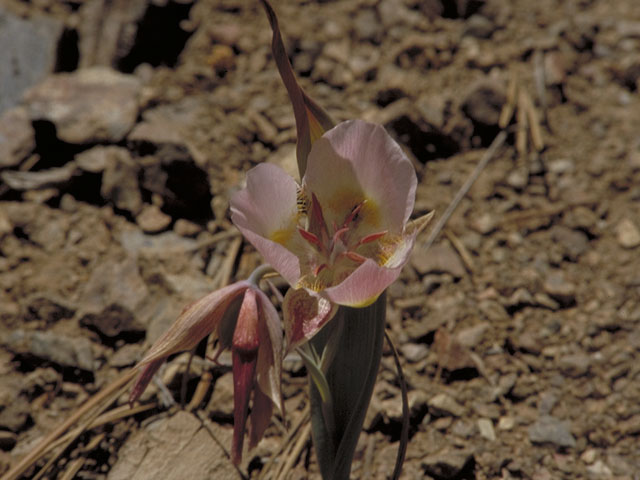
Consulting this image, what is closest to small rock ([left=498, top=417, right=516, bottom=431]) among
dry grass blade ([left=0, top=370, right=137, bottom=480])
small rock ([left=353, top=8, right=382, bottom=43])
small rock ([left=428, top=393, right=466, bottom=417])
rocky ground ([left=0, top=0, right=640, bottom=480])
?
rocky ground ([left=0, top=0, right=640, bottom=480])

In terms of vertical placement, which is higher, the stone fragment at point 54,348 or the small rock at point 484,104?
the small rock at point 484,104

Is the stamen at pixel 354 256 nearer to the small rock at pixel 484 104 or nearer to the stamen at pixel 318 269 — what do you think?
the stamen at pixel 318 269

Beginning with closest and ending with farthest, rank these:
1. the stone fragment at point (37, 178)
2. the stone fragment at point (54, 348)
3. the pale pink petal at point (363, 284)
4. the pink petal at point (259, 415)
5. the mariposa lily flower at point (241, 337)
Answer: the pale pink petal at point (363, 284) → the mariposa lily flower at point (241, 337) → the pink petal at point (259, 415) → the stone fragment at point (54, 348) → the stone fragment at point (37, 178)

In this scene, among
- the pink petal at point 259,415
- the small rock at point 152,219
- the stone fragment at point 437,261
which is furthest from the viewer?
the small rock at point 152,219

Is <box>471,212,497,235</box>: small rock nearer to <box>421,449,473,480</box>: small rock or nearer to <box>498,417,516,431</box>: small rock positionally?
<box>498,417,516,431</box>: small rock

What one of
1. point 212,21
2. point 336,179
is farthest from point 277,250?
point 212,21

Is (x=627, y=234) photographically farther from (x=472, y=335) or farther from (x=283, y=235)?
(x=283, y=235)

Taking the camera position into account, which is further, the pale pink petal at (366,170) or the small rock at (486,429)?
the small rock at (486,429)

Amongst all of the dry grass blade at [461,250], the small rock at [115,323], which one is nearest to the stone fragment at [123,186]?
the small rock at [115,323]

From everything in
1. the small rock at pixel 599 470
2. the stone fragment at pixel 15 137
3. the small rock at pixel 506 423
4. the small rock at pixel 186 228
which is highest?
the stone fragment at pixel 15 137

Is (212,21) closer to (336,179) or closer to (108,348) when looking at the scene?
(108,348)
